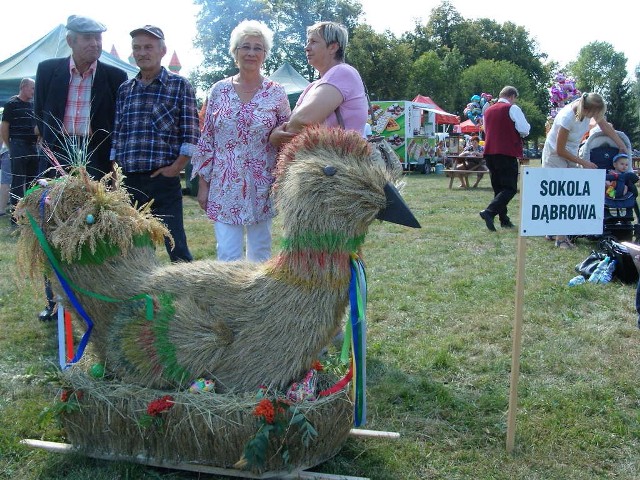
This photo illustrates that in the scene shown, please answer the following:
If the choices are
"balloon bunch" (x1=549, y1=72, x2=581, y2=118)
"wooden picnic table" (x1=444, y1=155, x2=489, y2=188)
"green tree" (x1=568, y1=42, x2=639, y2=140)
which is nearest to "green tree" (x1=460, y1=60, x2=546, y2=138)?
"green tree" (x1=568, y1=42, x2=639, y2=140)

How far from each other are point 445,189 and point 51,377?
13574 millimetres

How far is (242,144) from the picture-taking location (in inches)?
135

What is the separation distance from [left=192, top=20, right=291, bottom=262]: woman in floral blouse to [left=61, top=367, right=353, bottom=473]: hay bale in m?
1.19

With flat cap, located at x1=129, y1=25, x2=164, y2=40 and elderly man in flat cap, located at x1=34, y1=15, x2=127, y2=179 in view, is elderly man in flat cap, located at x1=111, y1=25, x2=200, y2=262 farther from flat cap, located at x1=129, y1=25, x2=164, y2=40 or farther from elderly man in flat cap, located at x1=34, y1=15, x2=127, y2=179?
elderly man in flat cap, located at x1=34, y1=15, x2=127, y2=179

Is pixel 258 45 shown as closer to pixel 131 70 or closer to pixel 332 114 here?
pixel 332 114

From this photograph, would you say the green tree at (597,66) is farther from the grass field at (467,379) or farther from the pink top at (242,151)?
the pink top at (242,151)

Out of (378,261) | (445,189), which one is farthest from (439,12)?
(378,261)

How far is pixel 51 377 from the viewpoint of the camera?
9.00 feet

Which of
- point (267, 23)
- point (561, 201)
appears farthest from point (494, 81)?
point (561, 201)

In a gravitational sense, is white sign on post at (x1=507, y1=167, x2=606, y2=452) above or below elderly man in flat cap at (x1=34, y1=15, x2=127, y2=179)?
below

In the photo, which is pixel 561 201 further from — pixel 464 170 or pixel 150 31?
pixel 464 170

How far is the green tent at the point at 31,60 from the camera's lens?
38.0 ft

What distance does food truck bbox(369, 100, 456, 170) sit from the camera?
22031mm

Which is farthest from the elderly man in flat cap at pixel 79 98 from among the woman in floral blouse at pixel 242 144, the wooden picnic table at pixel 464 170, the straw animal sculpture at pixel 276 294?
the wooden picnic table at pixel 464 170
